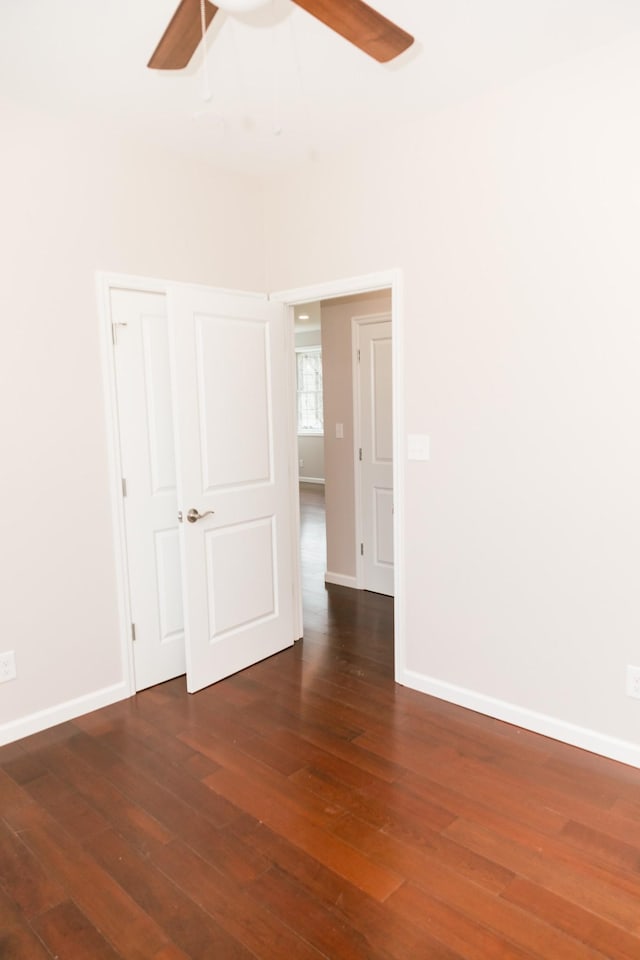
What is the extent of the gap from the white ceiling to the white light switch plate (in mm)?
1432

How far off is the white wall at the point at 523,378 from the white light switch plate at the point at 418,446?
3 cm

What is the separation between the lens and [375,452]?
15.0 ft

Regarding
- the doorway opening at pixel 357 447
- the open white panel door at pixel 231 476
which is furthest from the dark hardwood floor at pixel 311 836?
the doorway opening at pixel 357 447

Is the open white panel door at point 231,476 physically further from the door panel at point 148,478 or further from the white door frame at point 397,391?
the white door frame at point 397,391

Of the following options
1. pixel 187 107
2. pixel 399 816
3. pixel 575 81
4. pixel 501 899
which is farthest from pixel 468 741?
pixel 187 107

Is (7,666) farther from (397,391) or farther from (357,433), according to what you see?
(357,433)

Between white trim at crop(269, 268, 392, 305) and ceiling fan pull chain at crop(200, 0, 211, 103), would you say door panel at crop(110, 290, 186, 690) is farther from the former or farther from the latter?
ceiling fan pull chain at crop(200, 0, 211, 103)

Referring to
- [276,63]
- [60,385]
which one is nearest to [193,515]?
[60,385]

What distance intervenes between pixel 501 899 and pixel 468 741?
0.87 meters

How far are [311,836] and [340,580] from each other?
9.36 feet

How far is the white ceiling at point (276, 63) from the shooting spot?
199cm

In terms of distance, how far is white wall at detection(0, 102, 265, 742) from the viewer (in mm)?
2594

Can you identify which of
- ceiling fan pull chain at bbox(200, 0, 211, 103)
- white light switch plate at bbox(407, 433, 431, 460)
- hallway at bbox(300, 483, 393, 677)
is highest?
ceiling fan pull chain at bbox(200, 0, 211, 103)

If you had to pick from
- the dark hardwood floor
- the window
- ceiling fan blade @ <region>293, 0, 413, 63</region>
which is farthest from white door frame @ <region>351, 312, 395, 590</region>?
the window
